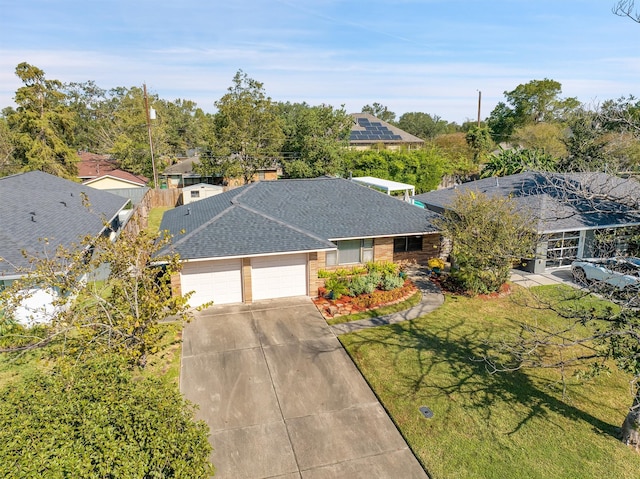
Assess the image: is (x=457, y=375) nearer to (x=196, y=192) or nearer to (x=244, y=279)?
(x=244, y=279)

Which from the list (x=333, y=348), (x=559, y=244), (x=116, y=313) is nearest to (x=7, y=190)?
(x=116, y=313)

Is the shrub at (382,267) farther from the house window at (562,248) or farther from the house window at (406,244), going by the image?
the house window at (562,248)

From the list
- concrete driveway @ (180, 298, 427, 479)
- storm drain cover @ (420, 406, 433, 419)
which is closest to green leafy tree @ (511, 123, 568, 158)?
concrete driveway @ (180, 298, 427, 479)

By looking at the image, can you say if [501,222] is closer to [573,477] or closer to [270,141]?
[573,477]

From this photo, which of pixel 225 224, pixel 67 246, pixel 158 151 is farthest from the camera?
pixel 158 151

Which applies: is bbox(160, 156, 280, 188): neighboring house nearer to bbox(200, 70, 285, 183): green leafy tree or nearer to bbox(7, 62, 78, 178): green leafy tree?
bbox(200, 70, 285, 183): green leafy tree

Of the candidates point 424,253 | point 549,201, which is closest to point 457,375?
point 424,253

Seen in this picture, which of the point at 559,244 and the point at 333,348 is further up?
the point at 559,244
